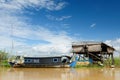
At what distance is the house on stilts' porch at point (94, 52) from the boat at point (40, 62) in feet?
10.2

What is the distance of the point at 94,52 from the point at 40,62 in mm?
9467

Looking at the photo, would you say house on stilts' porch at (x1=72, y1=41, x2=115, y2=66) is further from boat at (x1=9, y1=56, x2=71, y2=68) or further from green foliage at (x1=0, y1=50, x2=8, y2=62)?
green foliage at (x1=0, y1=50, x2=8, y2=62)

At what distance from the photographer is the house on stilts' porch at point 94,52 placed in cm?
3556

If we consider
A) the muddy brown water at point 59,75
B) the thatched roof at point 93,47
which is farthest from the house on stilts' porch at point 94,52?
the muddy brown water at point 59,75

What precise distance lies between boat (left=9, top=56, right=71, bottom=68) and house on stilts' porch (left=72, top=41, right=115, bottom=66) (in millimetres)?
3097

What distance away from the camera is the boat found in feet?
111

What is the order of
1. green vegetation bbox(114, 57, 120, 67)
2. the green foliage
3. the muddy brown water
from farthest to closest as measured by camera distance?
the green foliage → green vegetation bbox(114, 57, 120, 67) → the muddy brown water

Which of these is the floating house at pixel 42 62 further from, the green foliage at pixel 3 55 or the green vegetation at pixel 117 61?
the green vegetation at pixel 117 61

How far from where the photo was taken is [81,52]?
36750 mm

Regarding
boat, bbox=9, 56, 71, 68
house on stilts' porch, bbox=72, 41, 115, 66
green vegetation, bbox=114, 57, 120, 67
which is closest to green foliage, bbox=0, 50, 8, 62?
boat, bbox=9, 56, 71, 68

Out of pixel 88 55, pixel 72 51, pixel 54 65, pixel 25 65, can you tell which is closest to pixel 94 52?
pixel 88 55

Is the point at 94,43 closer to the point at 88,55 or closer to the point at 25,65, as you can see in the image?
the point at 88,55

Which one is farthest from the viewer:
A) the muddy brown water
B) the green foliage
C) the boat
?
the green foliage

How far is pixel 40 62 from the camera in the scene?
3594cm
